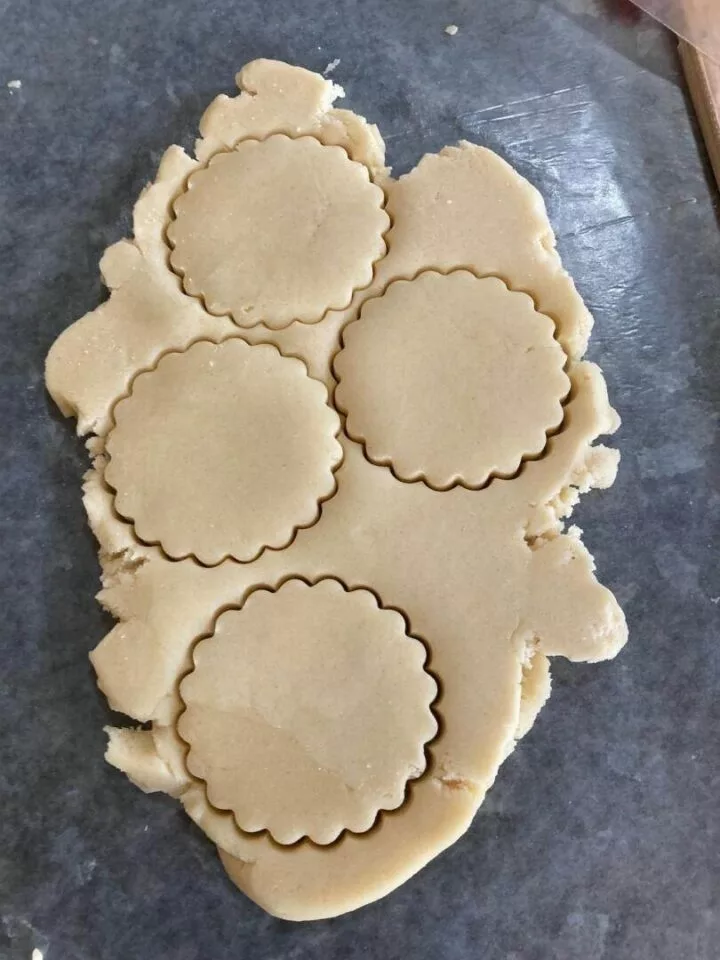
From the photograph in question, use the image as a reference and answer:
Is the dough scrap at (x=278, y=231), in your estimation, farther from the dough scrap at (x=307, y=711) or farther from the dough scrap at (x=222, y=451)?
the dough scrap at (x=307, y=711)

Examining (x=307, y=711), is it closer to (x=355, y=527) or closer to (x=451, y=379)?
(x=355, y=527)

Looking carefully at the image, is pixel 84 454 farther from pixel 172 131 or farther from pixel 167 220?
pixel 172 131

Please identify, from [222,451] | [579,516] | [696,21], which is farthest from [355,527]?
[696,21]

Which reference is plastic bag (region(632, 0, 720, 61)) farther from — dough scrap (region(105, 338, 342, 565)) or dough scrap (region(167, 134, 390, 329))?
dough scrap (region(105, 338, 342, 565))

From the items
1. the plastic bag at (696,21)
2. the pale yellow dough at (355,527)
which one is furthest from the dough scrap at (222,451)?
the plastic bag at (696,21)

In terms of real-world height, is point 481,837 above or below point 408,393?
below

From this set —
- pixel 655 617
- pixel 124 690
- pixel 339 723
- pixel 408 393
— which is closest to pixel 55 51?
pixel 408 393

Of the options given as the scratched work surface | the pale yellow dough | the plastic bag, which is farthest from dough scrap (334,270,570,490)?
the plastic bag
